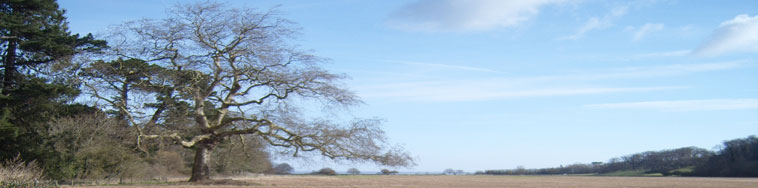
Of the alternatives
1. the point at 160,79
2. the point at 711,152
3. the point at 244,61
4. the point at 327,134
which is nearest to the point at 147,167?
the point at 160,79

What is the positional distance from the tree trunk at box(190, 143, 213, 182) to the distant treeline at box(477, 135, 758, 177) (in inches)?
2714

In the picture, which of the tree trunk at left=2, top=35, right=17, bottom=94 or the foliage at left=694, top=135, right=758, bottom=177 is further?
the foliage at left=694, top=135, right=758, bottom=177

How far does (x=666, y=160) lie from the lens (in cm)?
9925

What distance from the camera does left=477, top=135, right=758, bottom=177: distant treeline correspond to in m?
71.2

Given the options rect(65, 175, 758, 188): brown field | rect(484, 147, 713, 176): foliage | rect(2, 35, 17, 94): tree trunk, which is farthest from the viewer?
rect(484, 147, 713, 176): foliage

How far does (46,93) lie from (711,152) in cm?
9793

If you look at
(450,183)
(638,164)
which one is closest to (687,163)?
(638,164)

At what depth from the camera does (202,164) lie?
942 inches

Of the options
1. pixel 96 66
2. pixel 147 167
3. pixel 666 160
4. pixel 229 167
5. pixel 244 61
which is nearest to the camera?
pixel 96 66

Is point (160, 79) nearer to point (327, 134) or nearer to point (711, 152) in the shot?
point (327, 134)

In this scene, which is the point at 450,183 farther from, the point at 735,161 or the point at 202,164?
the point at 735,161

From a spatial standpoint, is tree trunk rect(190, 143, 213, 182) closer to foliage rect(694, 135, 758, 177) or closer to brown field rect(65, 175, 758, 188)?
brown field rect(65, 175, 758, 188)

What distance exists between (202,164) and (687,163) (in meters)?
93.8

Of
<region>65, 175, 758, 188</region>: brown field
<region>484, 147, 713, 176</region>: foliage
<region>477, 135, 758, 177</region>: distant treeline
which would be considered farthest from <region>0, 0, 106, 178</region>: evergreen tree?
<region>484, 147, 713, 176</region>: foliage
